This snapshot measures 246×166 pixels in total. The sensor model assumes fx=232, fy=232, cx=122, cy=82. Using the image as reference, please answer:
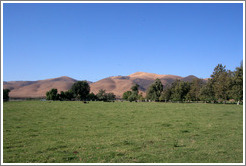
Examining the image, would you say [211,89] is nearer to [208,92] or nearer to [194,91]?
[208,92]

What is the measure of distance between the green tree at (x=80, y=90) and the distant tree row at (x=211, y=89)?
4354cm

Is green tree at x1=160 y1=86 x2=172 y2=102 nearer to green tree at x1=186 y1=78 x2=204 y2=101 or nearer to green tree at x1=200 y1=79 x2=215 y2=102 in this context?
green tree at x1=186 y1=78 x2=204 y2=101

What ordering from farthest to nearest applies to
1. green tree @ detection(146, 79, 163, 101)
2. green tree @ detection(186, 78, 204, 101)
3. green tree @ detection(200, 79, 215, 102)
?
green tree @ detection(146, 79, 163, 101), green tree @ detection(186, 78, 204, 101), green tree @ detection(200, 79, 215, 102)

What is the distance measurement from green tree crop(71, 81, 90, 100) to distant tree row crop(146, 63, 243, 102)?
43.5 m

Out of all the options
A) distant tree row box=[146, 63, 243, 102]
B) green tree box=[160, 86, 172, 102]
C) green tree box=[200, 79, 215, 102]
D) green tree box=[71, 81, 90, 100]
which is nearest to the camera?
distant tree row box=[146, 63, 243, 102]

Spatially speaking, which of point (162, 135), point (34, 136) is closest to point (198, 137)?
point (162, 135)

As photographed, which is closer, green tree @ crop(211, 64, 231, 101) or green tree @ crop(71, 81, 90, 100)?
green tree @ crop(211, 64, 231, 101)

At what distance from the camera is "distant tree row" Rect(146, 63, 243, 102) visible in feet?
245

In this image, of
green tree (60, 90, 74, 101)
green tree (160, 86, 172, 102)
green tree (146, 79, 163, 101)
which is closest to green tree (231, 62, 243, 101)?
green tree (160, 86, 172, 102)

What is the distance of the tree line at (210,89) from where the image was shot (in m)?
74.7

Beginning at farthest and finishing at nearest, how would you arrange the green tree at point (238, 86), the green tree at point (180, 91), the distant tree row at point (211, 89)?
the green tree at point (180, 91), the distant tree row at point (211, 89), the green tree at point (238, 86)

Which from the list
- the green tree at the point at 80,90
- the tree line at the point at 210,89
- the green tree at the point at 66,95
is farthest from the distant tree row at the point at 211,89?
the green tree at the point at 66,95

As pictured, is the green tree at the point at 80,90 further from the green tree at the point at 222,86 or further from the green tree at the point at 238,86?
the green tree at the point at 238,86

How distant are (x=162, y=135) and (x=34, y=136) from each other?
8.37 meters
